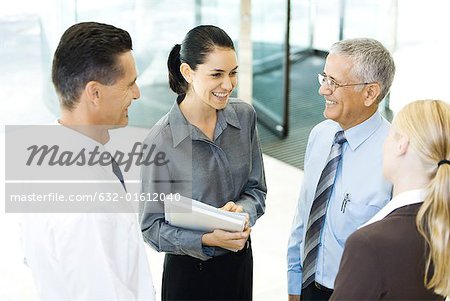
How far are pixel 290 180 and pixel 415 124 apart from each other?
11.9 ft

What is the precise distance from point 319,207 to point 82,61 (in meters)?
0.99

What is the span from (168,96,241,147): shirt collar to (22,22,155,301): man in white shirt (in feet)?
1.16

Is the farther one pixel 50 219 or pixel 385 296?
pixel 50 219

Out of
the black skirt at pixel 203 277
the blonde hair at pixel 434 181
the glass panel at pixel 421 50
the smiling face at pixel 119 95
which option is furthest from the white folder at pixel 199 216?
the glass panel at pixel 421 50

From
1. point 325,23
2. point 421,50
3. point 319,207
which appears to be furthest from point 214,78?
point 325,23

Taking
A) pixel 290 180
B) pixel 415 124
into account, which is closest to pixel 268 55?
pixel 290 180

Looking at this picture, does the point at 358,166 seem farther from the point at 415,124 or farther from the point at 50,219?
the point at 50,219

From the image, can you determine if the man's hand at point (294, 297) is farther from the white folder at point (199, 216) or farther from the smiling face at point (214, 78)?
the smiling face at point (214, 78)

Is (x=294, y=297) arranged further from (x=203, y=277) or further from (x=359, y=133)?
(x=359, y=133)

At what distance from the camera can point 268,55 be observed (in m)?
6.76

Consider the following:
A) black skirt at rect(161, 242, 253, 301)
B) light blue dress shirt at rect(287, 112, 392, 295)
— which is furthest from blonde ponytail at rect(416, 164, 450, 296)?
black skirt at rect(161, 242, 253, 301)

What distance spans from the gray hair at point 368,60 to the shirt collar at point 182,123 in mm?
477

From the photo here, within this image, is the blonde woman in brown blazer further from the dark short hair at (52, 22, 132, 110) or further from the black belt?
the dark short hair at (52, 22, 132, 110)

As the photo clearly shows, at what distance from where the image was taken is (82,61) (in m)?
2.00
